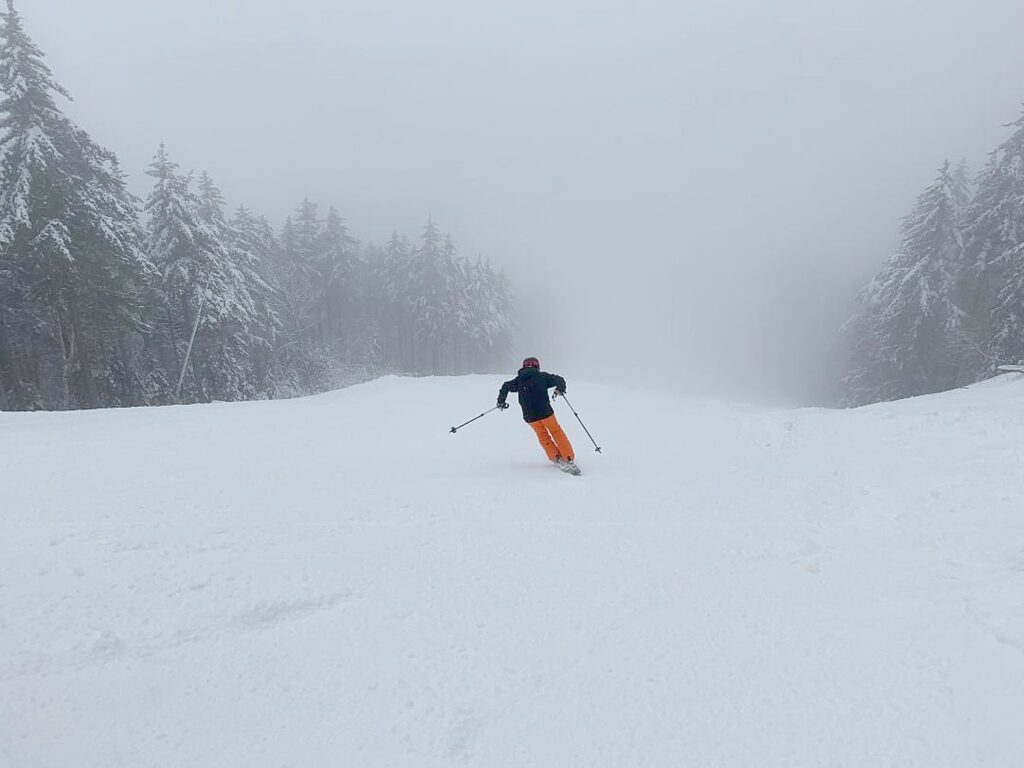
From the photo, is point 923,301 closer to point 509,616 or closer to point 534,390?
point 534,390

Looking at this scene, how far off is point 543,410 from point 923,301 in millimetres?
26312

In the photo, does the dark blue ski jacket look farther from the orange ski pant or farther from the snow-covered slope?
the snow-covered slope

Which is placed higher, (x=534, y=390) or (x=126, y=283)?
(x=126, y=283)

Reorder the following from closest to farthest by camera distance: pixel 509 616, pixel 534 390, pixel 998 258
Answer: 1. pixel 509 616
2. pixel 534 390
3. pixel 998 258

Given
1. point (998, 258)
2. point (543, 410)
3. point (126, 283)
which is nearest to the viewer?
point (543, 410)

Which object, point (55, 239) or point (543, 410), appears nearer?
point (543, 410)

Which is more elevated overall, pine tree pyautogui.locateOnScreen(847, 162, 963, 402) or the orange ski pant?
pine tree pyautogui.locateOnScreen(847, 162, 963, 402)

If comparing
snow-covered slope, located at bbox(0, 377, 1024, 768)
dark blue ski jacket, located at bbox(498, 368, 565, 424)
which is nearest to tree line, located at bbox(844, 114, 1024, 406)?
snow-covered slope, located at bbox(0, 377, 1024, 768)

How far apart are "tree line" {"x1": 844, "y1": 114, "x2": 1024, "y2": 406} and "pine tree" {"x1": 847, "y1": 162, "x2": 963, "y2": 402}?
0.16 feet

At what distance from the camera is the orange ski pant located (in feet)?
28.9

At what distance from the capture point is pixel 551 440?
29.4ft

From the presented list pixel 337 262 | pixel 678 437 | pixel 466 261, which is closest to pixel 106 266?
pixel 678 437

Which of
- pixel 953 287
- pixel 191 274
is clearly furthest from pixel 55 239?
pixel 953 287

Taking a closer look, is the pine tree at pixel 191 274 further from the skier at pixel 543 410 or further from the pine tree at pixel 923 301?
the pine tree at pixel 923 301
